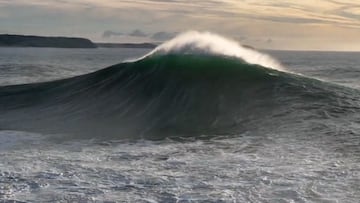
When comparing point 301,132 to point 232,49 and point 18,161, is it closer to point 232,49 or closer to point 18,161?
point 18,161

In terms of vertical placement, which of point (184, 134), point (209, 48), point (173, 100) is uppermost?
point (209, 48)

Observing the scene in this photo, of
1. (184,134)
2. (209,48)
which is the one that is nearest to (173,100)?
(184,134)

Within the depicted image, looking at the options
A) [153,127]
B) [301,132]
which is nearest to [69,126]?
[153,127]

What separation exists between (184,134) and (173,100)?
4148 mm

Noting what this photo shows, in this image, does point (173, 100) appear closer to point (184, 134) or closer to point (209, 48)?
point (184, 134)

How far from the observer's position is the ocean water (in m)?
6.22

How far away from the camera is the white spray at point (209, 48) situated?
1950 cm

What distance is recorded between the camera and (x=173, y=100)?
15.0 metres

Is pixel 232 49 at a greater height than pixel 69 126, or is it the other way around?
pixel 232 49

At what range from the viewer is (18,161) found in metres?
7.86

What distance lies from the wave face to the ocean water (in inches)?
1.7

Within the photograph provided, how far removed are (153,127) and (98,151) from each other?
3.39 meters

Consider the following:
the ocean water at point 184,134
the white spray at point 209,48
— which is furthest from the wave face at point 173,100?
the white spray at point 209,48

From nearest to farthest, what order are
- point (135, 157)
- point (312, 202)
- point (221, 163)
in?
point (312, 202) → point (221, 163) → point (135, 157)
